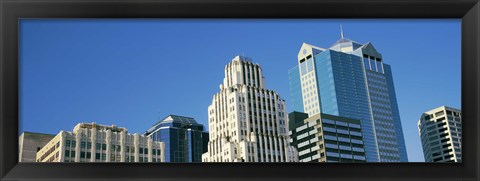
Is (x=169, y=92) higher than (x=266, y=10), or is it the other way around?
(x=169, y=92)

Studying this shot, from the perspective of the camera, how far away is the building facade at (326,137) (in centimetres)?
2717

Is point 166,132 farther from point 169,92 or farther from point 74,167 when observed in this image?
point 74,167

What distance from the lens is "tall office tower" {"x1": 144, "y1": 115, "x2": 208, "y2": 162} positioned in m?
22.8

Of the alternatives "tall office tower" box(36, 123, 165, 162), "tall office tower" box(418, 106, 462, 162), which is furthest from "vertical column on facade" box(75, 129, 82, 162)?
"tall office tower" box(418, 106, 462, 162)

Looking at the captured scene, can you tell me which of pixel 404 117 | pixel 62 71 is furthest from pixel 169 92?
pixel 404 117

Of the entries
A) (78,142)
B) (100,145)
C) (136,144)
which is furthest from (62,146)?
(136,144)

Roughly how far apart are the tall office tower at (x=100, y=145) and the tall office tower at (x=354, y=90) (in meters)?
7.21

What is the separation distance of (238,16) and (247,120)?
2474cm

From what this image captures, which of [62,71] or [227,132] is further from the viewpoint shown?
[227,132]

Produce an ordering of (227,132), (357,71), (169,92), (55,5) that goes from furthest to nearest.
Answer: (357,71) → (227,132) → (169,92) → (55,5)

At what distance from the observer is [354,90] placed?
29.3 meters

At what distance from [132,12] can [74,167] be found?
24 centimetres

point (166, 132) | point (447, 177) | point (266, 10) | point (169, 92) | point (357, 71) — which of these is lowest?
point (447, 177)

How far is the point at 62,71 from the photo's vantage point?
66.9 feet
